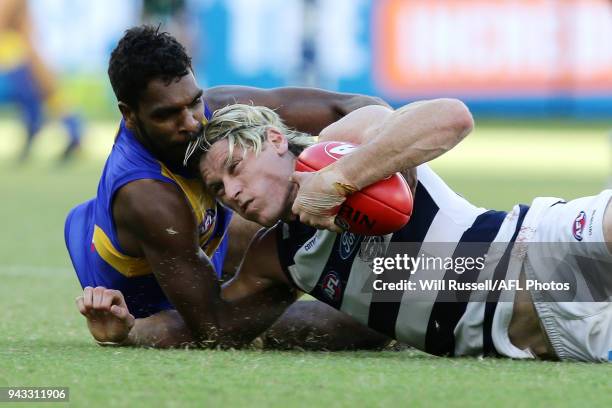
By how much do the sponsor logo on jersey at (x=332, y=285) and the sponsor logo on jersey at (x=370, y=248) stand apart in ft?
0.43

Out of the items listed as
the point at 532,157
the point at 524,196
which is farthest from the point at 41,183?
the point at 532,157

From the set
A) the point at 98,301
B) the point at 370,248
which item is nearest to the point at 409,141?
the point at 370,248

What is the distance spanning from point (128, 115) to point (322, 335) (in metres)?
1.26

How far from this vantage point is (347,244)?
4.52 meters

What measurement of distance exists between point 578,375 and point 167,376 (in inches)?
55.7

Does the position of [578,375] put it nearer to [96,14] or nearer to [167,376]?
[167,376]

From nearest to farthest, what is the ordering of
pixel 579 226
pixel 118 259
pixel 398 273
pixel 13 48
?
pixel 579 226 < pixel 398 273 < pixel 118 259 < pixel 13 48

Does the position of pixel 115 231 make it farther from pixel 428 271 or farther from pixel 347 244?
pixel 428 271

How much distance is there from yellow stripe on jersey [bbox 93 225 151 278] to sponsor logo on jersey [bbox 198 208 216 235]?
0.28 meters

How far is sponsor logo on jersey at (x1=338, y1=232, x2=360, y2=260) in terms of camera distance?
452 centimetres

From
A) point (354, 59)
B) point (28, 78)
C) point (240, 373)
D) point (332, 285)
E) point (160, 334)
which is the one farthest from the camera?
point (354, 59)

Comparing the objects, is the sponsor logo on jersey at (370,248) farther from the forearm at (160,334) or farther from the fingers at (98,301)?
the fingers at (98,301)

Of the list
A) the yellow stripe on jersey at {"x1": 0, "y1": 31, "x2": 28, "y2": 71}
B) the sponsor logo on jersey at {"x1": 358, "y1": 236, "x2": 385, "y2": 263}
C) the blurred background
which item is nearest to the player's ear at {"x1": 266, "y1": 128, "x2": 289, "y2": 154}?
the sponsor logo on jersey at {"x1": 358, "y1": 236, "x2": 385, "y2": 263}

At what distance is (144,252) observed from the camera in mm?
4719
